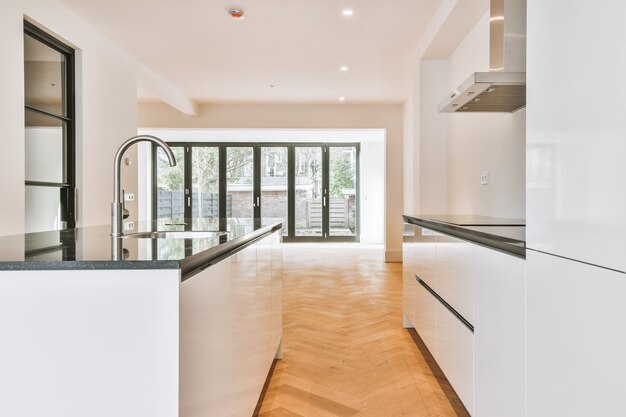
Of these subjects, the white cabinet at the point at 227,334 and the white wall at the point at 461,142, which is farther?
the white wall at the point at 461,142

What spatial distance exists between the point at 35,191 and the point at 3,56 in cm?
104

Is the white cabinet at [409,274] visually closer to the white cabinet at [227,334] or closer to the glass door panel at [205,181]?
the white cabinet at [227,334]

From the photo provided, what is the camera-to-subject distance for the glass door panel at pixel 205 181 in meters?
9.21

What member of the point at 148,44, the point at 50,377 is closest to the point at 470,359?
the point at 50,377

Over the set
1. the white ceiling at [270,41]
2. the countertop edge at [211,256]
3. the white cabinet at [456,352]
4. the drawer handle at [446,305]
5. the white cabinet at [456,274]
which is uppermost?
the white ceiling at [270,41]

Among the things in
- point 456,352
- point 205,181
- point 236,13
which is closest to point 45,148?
point 236,13

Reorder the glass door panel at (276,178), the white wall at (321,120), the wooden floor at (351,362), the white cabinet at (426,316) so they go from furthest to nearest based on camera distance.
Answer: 1. the glass door panel at (276,178)
2. the white wall at (321,120)
3. the white cabinet at (426,316)
4. the wooden floor at (351,362)

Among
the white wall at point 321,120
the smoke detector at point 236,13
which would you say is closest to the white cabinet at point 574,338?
the smoke detector at point 236,13

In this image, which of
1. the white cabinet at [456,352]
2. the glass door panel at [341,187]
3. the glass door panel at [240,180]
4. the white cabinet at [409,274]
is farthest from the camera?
the glass door panel at [341,187]

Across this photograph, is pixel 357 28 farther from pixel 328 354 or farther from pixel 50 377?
pixel 50 377

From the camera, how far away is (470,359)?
6.07ft

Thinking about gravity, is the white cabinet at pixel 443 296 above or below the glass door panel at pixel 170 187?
below

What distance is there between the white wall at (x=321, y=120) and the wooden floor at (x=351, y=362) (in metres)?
2.15

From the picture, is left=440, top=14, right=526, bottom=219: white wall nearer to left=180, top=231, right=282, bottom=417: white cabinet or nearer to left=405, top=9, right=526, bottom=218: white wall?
left=405, top=9, right=526, bottom=218: white wall
